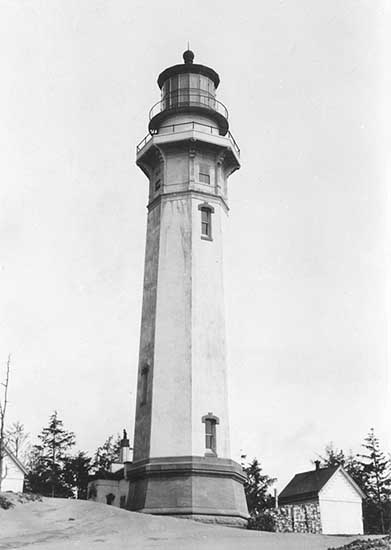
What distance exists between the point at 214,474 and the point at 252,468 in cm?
2523

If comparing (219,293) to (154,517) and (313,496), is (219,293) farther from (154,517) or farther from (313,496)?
(313,496)

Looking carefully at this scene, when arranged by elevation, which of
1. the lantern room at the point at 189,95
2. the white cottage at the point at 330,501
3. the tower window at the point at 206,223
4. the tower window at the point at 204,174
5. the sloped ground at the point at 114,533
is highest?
the lantern room at the point at 189,95

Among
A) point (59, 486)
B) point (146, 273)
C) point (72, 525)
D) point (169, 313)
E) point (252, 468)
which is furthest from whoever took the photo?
point (252, 468)

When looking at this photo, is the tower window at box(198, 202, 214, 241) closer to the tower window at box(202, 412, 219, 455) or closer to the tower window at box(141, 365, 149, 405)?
the tower window at box(141, 365, 149, 405)

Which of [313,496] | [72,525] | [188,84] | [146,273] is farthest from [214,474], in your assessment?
[188,84]

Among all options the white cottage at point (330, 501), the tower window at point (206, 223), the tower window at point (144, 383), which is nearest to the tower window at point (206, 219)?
the tower window at point (206, 223)

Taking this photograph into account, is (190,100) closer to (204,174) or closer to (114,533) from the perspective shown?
(204,174)

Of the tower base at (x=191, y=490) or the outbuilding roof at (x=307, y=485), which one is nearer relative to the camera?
the tower base at (x=191, y=490)

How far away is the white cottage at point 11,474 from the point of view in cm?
3578

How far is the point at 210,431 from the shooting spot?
25.0 metres

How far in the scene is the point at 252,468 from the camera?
158 ft

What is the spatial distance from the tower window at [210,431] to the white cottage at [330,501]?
8.98 meters

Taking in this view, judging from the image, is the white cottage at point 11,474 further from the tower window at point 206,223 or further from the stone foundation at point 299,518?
the tower window at point 206,223

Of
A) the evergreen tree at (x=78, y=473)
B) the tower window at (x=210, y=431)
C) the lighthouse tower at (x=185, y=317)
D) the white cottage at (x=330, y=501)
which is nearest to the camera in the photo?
the lighthouse tower at (x=185, y=317)
